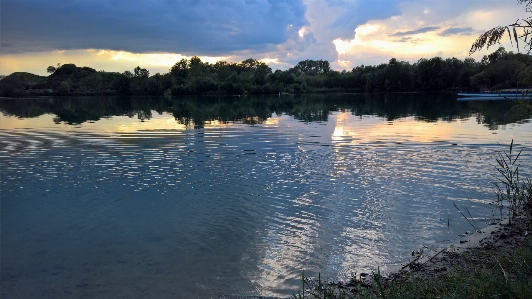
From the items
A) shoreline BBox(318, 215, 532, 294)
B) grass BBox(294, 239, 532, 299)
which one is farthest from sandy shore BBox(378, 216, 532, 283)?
grass BBox(294, 239, 532, 299)

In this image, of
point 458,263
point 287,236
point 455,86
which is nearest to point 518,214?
point 458,263

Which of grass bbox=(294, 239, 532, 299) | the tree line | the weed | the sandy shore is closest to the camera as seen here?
grass bbox=(294, 239, 532, 299)

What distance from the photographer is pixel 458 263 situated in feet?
22.2

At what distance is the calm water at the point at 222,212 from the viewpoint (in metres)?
7.26

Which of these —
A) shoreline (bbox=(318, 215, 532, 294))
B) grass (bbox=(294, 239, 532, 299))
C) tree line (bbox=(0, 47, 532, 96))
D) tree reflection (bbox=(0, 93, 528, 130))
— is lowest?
shoreline (bbox=(318, 215, 532, 294))

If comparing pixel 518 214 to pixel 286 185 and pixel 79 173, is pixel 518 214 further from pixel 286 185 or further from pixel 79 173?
pixel 79 173

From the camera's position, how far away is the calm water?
7262 mm

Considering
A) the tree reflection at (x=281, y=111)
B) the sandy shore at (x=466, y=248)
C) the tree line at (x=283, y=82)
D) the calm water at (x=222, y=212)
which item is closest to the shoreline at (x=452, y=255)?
the sandy shore at (x=466, y=248)

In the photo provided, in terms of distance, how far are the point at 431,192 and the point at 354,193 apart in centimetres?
216

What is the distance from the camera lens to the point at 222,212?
10.4m

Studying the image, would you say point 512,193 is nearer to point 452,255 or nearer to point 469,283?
point 452,255

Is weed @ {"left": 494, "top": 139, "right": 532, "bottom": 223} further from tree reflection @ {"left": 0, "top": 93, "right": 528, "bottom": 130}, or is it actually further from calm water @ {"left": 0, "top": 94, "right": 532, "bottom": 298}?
tree reflection @ {"left": 0, "top": 93, "right": 528, "bottom": 130}

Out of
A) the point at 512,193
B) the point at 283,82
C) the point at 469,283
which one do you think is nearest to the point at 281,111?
the point at 512,193

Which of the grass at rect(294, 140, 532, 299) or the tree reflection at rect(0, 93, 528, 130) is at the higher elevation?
the tree reflection at rect(0, 93, 528, 130)
